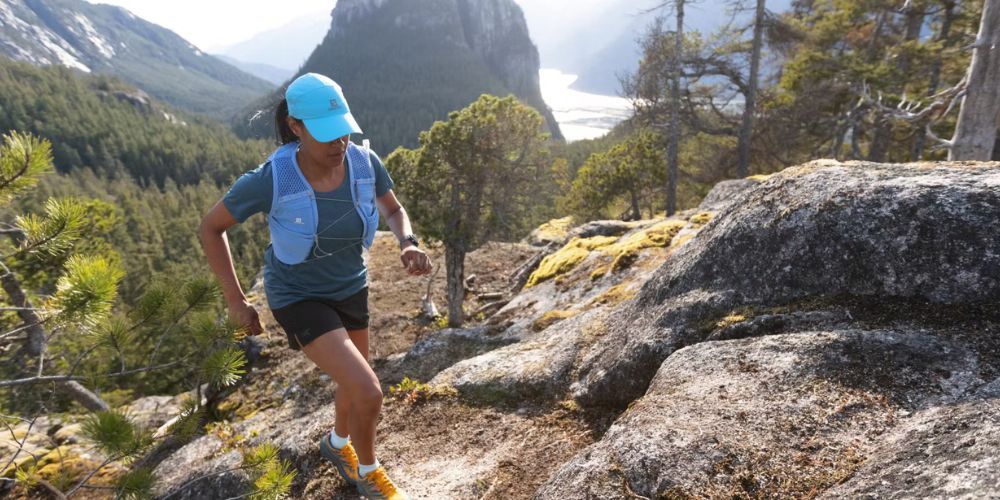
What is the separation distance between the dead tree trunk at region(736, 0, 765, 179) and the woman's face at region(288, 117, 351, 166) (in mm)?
21087

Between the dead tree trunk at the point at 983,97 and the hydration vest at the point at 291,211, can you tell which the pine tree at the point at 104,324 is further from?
the dead tree trunk at the point at 983,97

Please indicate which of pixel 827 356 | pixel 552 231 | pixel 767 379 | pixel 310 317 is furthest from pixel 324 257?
pixel 552 231

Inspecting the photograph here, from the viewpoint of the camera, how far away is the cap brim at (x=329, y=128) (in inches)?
118

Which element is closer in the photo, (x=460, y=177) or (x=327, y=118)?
(x=327, y=118)

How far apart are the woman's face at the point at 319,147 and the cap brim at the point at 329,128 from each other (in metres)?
0.08

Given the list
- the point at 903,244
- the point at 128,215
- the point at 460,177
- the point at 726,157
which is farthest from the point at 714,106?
the point at 128,215

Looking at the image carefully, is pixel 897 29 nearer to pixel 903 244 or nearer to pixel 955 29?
pixel 955 29

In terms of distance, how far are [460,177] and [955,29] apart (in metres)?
20.5

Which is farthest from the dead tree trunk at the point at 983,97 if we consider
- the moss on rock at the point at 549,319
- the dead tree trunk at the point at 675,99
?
the dead tree trunk at the point at 675,99

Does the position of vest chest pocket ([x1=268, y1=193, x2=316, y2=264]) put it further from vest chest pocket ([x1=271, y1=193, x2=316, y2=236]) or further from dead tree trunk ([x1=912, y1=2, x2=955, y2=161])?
dead tree trunk ([x1=912, y1=2, x2=955, y2=161])

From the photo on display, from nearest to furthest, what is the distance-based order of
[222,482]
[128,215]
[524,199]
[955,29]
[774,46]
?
[222,482]
[524,199]
[955,29]
[774,46]
[128,215]

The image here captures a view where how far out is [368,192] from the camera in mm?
3566

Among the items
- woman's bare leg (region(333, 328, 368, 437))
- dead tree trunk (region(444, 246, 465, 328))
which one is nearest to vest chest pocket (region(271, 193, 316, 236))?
woman's bare leg (region(333, 328, 368, 437))

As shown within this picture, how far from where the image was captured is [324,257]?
3426 mm
